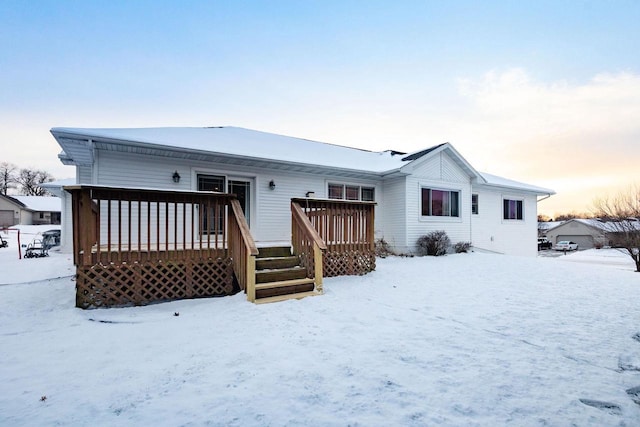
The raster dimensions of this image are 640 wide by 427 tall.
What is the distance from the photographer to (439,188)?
11938mm

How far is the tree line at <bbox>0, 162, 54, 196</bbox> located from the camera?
46.9 meters

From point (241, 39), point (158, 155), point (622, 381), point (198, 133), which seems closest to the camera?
point (622, 381)

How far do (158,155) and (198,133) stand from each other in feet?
6.50

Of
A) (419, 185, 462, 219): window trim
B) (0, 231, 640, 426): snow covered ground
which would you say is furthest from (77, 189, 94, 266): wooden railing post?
(419, 185, 462, 219): window trim

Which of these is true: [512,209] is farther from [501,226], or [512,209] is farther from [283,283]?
[283,283]

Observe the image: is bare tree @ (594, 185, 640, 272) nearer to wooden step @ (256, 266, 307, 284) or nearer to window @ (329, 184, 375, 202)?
window @ (329, 184, 375, 202)

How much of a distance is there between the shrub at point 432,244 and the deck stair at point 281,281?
22.2 feet

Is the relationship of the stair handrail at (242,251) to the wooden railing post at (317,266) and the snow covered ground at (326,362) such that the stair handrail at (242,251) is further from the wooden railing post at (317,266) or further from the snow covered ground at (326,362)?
the wooden railing post at (317,266)

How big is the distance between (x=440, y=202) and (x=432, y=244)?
1996mm

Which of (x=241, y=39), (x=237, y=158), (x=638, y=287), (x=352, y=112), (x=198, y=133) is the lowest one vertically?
(x=638, y=287)

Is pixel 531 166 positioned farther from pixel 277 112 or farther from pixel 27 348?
pixel 27 348

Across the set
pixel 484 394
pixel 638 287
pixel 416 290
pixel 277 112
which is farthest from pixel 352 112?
pixel 484 394

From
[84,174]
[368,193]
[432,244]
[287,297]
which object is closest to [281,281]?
[287,297]

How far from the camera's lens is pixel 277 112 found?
14.0 m
